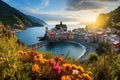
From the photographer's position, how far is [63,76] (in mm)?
5305

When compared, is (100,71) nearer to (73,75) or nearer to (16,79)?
(73,75)

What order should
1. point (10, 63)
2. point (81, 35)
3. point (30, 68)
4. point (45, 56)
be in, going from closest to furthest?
point (10, 63)
point (30, 68)
point (45, 56)
point (81, 35)

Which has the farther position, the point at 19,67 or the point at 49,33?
the point at 49,33

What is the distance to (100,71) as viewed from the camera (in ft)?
22.2

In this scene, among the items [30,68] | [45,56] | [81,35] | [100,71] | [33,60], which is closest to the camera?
[30,68]

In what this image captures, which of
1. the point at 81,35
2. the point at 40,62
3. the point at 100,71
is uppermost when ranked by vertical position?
the point at 40,62

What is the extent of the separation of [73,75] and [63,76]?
25 centimetres

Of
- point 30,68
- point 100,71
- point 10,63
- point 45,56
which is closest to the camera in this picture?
point 10,63

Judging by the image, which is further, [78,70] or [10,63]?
[78,70]

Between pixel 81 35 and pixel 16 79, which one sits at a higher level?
pixel 16 79

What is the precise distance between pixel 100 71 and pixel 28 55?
199 cm

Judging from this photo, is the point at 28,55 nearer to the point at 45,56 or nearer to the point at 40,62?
the point at 40,62

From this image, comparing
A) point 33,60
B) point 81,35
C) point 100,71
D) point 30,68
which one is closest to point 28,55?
point 33,60

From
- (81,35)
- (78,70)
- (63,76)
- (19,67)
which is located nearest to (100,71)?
(78,70)
